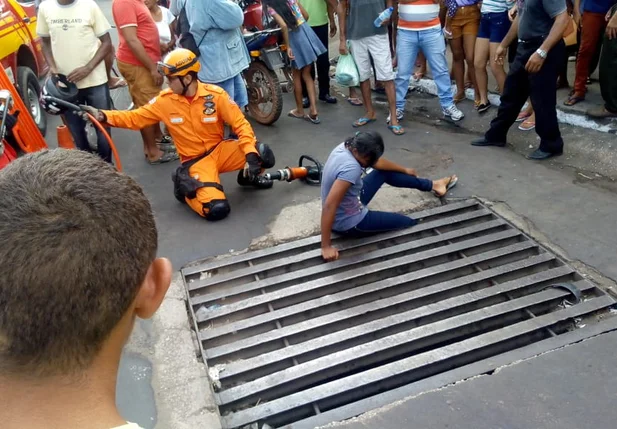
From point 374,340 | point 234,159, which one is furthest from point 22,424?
point 234,159

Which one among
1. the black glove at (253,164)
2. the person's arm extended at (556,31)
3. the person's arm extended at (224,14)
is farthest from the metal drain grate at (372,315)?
the person's arm extended at (224,14)

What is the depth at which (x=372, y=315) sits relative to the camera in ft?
11.0

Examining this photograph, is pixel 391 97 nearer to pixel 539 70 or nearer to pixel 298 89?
pixel 298 89

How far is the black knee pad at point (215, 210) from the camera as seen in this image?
4391 millimetres

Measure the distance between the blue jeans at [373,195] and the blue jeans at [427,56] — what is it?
5.69 ft

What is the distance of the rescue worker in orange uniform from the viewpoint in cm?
436

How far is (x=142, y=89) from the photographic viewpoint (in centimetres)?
530

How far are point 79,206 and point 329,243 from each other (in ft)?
9.58

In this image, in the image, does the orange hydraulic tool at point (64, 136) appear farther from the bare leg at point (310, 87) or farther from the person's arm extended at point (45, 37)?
the bare leg at point (310, 87)

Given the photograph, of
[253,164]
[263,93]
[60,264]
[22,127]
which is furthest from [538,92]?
[60,264]

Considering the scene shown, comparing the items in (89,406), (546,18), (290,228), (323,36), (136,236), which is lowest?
(290,228)

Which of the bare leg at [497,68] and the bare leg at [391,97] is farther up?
the bare leg at [497,68]

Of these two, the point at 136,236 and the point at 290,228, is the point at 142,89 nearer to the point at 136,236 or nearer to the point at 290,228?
the point at 290,228

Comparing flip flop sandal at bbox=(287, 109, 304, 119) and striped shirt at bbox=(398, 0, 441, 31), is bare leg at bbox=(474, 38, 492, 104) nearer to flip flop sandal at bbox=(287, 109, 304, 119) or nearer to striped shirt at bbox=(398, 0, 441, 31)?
striped shirt at bbox=(398, 0, 441, 31)
